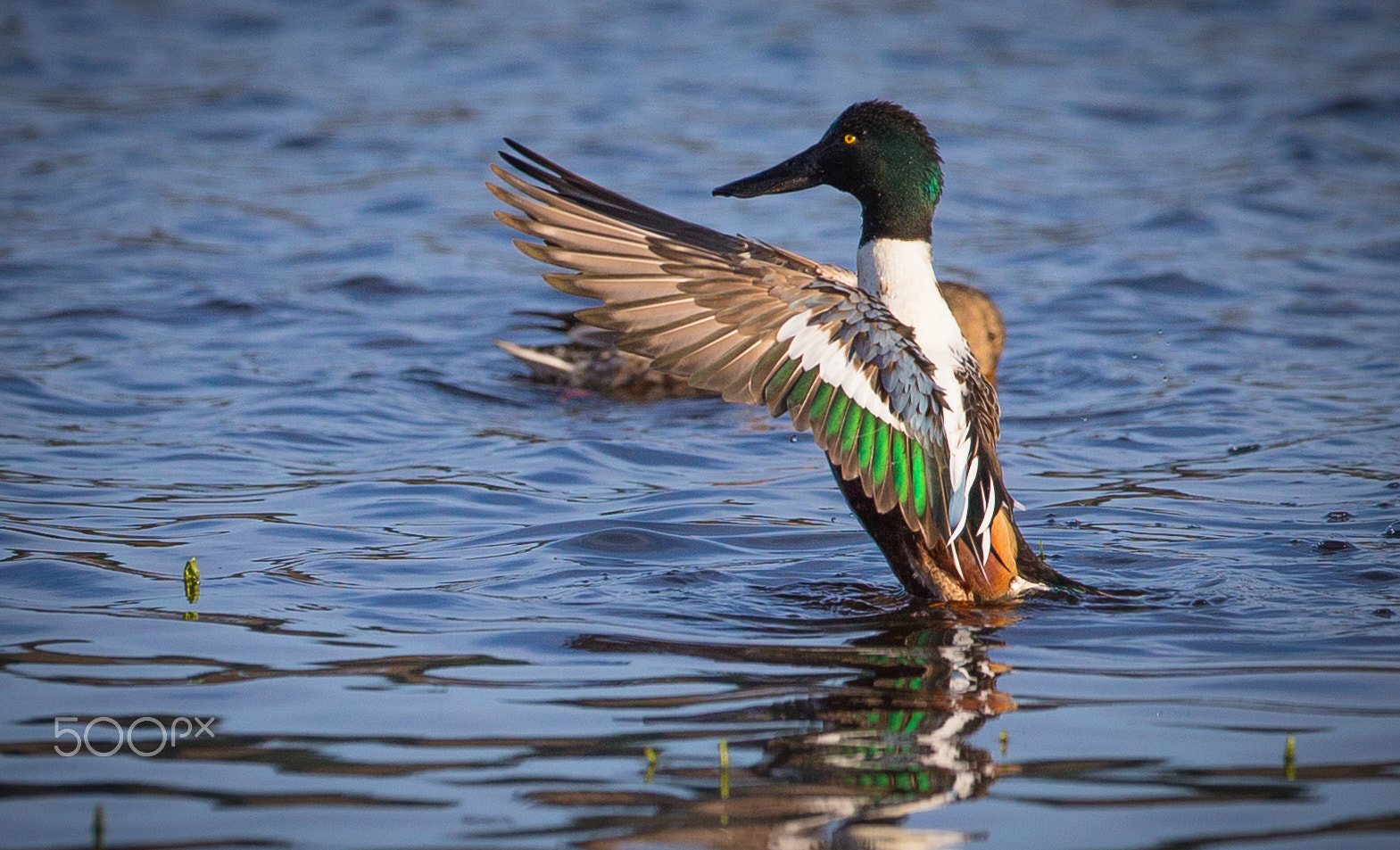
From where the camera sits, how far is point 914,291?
4977mm

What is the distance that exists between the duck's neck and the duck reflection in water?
0.92 metres

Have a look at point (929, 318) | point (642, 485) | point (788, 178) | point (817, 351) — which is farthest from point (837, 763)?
point (642, 485)

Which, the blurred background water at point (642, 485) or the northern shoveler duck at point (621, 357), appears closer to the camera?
the blurred background water at point (642, 485)

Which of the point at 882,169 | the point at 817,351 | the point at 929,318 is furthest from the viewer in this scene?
the point at 882,169

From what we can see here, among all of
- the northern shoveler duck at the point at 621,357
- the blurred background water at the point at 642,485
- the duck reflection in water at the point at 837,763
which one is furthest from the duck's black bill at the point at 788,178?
the northern shoveler duck at the point at 621,357

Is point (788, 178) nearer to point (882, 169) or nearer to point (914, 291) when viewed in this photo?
point (882, 169)

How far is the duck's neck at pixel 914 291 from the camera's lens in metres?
4.87

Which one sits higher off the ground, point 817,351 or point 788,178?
point 788,178

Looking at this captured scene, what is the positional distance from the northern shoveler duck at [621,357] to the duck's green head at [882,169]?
9.91 ft

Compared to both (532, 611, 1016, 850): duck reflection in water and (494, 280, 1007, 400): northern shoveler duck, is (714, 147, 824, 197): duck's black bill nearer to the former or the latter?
(532, 611, 1016, 850): duck reflection in water

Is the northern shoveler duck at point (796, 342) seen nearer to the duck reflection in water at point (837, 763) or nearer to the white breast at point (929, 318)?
the white breast at point (929, 318)

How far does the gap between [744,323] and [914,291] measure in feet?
2.28

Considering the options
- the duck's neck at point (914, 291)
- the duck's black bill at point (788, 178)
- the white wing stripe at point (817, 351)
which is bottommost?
the white wing stripe at point (817, 351)

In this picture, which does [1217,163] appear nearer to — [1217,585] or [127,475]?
[1217,585]
